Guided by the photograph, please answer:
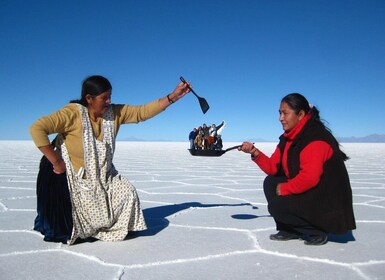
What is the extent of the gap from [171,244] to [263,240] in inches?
22.5

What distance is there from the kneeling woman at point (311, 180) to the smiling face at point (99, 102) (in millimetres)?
1028

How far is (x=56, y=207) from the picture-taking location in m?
2.43

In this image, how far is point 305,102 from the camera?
2.29 m

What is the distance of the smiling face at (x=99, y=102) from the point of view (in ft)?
7.74

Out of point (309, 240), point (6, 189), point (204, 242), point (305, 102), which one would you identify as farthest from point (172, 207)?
point (6, 189)

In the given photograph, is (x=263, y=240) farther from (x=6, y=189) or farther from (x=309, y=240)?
(x=6, y=189)

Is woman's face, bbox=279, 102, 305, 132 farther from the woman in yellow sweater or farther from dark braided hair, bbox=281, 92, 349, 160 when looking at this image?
the woman in yellow sweater

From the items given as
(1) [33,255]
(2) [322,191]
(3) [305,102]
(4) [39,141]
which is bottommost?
(1) [33,255]

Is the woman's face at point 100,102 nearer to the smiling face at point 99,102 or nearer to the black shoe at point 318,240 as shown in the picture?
the smiling face at point 99,102

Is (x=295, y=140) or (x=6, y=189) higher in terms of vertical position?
(x=295, y=140)

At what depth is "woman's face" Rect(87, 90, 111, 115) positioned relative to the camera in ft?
7.73

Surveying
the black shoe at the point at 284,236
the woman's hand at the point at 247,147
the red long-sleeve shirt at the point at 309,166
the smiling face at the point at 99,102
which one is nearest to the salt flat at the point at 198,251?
the black shoe at the point at 284,236

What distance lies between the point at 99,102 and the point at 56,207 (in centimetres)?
70

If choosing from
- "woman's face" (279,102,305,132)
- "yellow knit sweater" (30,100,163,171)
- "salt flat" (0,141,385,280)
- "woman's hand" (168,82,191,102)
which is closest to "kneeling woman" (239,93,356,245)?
"woman's face" (279,102,305,132)
